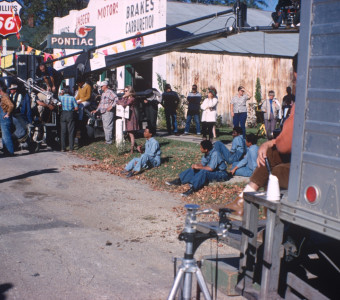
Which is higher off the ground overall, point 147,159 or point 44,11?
point 44,11

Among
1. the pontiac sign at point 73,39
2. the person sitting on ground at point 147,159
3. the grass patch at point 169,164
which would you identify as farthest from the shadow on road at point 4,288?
the pontiac sign at point 73,39

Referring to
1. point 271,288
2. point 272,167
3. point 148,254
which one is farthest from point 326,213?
point 148,254

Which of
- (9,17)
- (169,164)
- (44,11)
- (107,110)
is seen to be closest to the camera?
(169,164)

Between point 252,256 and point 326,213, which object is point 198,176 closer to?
point 252,256

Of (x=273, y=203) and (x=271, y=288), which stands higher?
(x=273, y=203)

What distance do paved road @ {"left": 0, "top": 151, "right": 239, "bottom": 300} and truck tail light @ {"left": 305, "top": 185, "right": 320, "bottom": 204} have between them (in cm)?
226

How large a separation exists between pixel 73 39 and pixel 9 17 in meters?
8.16

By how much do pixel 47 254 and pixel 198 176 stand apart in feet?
14.3

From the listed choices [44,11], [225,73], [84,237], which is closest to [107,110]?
[225,73]

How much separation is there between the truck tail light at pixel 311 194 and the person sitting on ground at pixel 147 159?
345 inches

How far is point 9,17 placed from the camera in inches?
974

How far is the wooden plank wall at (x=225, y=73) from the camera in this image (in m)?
22.5

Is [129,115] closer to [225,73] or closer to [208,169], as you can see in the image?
[208,169]

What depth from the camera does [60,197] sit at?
32.1ft
